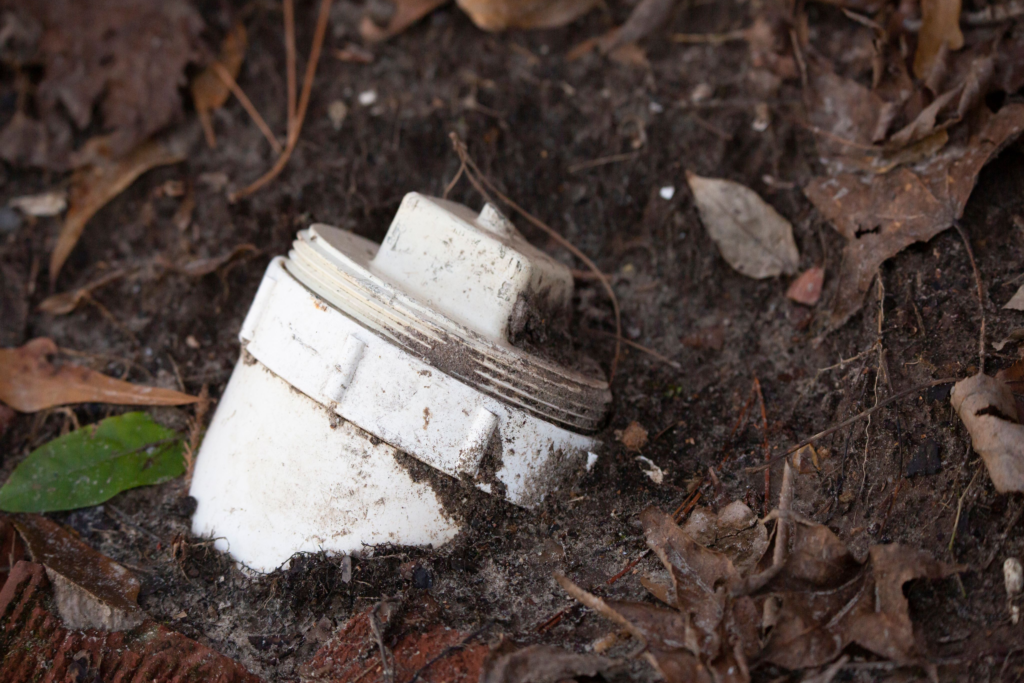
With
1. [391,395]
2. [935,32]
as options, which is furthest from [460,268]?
[935,32]

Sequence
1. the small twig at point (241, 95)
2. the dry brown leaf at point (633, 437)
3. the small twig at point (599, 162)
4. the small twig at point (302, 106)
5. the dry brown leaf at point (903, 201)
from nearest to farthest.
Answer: the dry brown leaf at point (903, 201)
the dry brown leaf at point (633, 437)
the small twig at point (599, 162)
the small twig at point (302, 106)
the small twig at point (241, 95)

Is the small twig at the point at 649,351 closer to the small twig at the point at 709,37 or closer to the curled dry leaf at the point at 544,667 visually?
the curled dry leaf at the point at 544,667

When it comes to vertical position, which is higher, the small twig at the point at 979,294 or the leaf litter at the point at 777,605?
the small twig at the point at 979,294

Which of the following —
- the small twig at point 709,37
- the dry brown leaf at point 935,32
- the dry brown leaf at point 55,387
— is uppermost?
the dry brown leaf at point 935,32

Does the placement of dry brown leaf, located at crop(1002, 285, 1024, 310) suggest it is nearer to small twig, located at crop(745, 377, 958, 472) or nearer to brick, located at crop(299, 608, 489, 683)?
small twig, located at crop(745, 377, 958, 472)

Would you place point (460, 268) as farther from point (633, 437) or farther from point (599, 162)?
point (599, 162)

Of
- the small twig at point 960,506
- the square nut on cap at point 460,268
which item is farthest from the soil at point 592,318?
the square nut on cap at point 460,268
